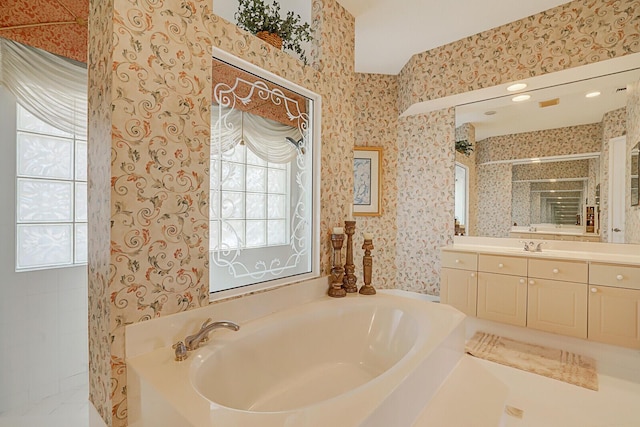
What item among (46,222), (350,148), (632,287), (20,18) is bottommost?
→ (632,287)

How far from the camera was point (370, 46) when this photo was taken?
3086mm

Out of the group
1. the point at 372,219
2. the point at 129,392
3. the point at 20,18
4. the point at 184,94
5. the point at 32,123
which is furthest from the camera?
the point at 372,219

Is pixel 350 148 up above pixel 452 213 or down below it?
above

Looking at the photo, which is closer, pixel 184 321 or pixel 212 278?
pixel 184 321

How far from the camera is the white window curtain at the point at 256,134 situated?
5.32ft

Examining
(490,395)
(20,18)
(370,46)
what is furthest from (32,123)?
(490,395)

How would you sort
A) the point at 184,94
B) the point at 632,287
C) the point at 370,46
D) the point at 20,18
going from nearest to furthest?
the point at 184,94 < the point at 20,18 < the point at 632,287 < the point at 370,46

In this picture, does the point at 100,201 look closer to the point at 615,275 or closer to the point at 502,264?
the point at 502,264

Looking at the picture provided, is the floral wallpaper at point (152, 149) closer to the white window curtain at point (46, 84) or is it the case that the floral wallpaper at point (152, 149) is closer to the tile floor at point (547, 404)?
the tile floor at point (547, 404)

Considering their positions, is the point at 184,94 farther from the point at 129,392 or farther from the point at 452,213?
the point at 452,213

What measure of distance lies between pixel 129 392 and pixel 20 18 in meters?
2.14

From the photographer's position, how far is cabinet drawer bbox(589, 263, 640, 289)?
2199 mm

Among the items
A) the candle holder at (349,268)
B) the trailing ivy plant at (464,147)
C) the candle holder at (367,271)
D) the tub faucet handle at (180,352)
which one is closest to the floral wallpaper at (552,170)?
the trailing ivy plant at (464,147)

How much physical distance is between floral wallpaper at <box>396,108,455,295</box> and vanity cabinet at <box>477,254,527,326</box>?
0.62m
